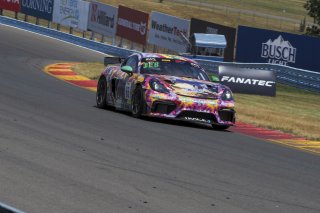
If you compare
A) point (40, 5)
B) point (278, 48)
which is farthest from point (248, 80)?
point (40, 5)

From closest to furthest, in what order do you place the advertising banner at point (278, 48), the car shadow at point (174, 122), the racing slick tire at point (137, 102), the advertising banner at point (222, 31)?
the racing slick tire at point (137, 102) → the car shadow at point (174, 122) → the advertising banner at point (278, 48) → the advertising banner at point (222, 31)

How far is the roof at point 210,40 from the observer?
117 feet

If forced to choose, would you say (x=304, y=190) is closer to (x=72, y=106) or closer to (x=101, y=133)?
(x=101, y=133)

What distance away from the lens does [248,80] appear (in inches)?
1091

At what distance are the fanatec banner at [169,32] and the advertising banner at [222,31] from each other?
0.48 metres

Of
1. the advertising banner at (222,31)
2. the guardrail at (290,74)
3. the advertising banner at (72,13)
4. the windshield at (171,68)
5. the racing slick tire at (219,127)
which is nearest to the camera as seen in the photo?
the racing slick tire at (219,127)

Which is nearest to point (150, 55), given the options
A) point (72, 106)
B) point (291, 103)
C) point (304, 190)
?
point (72, 106)

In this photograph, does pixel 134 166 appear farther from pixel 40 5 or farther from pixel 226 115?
pixel 40 5

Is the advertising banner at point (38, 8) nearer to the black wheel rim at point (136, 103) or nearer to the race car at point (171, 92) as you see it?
the race car at point (171, 92)

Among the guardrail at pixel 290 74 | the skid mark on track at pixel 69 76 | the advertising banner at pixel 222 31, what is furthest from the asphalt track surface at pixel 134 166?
the advertising banner at pixel 222 31

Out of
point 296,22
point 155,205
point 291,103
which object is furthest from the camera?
point 296,22

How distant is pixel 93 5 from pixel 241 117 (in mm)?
24780

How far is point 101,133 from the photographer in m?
12.6

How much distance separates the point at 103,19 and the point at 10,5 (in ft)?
28.9
